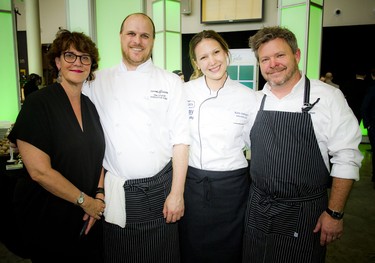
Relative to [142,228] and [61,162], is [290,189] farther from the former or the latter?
[61,162]

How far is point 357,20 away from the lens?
8148 millimetres

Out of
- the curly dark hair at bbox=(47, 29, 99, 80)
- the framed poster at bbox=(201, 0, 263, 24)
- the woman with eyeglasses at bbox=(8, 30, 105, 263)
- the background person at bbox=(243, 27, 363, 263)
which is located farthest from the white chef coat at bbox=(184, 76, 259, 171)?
the framed poster at bbox=(201, 0, 263, 24)

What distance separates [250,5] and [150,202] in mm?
9016

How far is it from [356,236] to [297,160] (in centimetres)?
203

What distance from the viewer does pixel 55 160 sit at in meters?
1.39

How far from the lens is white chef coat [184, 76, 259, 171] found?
175 cm

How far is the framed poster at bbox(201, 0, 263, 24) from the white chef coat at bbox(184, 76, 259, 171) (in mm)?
8321

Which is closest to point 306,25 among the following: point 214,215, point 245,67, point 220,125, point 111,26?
point 111,26

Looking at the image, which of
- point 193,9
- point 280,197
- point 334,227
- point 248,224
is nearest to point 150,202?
point 248,224

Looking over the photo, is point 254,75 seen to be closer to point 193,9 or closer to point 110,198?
point 193,9

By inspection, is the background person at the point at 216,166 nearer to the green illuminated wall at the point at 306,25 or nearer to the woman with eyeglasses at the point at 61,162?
the woman with eyeglasses at the point at 61,162

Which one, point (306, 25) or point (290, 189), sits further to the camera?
point (306, 25)

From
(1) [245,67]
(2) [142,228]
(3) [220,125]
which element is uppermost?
(1) [245,67]

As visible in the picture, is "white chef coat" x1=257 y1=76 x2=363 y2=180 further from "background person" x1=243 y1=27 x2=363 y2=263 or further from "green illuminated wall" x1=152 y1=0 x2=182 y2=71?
"green illuminated wall" x1=152 y1=0 x2=182 y2=71
